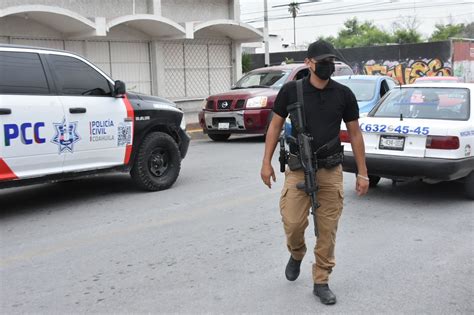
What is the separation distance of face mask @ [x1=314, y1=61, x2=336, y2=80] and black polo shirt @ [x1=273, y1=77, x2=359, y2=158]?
Result: 0.35 feet

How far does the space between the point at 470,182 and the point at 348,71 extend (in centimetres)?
839

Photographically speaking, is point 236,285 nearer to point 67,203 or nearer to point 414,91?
point 67,203

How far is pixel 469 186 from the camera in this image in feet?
22.3

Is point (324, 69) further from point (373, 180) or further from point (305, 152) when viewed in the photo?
point (373, 180)

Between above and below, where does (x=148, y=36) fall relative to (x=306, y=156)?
above

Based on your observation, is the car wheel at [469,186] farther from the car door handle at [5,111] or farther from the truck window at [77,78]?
the car door handle at [5,111]

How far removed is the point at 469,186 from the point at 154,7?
1204cm

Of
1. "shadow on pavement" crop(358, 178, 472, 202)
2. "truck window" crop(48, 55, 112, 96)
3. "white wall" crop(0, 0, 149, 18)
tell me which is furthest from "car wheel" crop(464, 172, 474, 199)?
"white wall" crop(0, 0, 149, 18)

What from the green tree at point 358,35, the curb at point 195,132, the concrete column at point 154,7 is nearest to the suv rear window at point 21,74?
the curb at point 195,132

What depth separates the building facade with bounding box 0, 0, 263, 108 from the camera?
45.7ft

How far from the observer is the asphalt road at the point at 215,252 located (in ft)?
12.9

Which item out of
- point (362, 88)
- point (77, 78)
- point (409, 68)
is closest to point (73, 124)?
point (77, 78)

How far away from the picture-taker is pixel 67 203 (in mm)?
7020

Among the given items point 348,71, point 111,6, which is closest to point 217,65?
point 111,6
